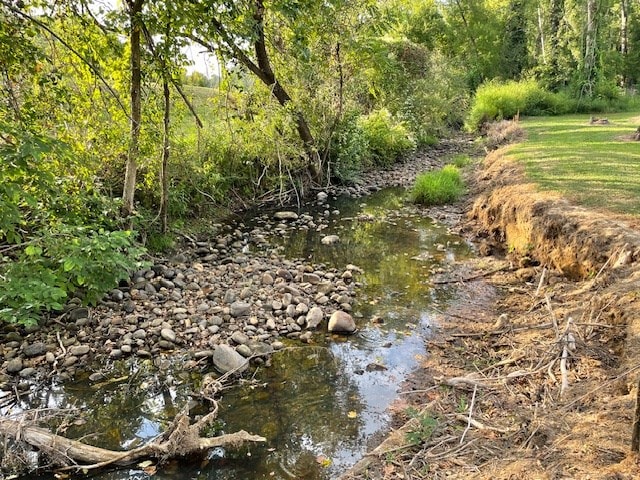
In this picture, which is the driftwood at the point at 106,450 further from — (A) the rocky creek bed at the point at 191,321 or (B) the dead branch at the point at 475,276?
(B) the dead branch at the point at 475,276

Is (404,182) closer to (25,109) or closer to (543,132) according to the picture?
(543,132)

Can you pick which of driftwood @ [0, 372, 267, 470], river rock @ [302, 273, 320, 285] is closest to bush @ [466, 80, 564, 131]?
river rock @ [302, 273, 320, 285]

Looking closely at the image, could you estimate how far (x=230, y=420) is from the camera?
3883 mm

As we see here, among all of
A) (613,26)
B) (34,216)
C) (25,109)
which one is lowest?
(34,216)

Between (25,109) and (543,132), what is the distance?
1511cm

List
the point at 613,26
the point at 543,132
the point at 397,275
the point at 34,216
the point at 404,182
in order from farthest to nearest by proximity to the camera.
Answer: the point at 613,26
the point at 543,132
the point at 404,182
the point at 397,275
the point at 34,216

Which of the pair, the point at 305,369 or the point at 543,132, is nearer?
the point at 305,369

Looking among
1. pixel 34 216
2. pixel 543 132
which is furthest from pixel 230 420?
pixel 543 132

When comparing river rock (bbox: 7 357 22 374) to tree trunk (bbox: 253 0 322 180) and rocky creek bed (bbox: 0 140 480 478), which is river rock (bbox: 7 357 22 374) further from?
tree trunk (bbox: 253 0 322 180)

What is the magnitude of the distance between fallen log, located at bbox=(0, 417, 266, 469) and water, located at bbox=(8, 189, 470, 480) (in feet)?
0.29

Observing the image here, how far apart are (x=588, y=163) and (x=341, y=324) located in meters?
7.24

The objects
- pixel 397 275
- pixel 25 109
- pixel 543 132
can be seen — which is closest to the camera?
pixel 25 109

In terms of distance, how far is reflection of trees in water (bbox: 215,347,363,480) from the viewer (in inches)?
138

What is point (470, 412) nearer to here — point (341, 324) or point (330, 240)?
point (341, 324)
